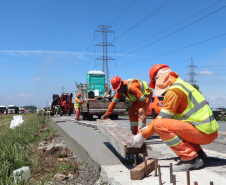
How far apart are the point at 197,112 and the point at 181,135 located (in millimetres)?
361

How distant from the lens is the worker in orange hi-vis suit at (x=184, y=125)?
348cm

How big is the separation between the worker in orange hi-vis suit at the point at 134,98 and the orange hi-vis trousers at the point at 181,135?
236cm

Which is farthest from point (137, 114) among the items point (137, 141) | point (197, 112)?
point (197, 112)

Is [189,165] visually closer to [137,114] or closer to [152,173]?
[152,173]

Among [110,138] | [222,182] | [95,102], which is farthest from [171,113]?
[95,102]

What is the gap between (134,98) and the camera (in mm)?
6164

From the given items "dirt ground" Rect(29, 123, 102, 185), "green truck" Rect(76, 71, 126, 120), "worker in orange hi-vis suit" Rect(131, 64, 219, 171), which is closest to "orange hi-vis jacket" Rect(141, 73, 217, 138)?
"worker in orange hi-vis suit" Rect(131, 64, 219, 171)

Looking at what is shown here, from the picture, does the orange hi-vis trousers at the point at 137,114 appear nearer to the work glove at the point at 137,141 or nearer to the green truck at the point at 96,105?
the work glove at the point at 137,141

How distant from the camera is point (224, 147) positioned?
5645mm

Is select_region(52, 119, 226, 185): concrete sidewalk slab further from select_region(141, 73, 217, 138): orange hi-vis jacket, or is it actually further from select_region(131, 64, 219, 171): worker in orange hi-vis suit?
select_region(141, 73, 217, 138): orange hi-vis jacket

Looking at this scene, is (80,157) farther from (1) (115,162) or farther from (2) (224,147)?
(2) (224,147)

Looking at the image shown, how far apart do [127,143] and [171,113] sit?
29.6 inches

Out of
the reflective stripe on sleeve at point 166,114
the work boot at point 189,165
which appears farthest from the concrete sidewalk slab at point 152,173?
the reflective stripe on sleeve at point 166,114

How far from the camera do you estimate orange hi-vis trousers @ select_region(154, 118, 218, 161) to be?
348 centimetres
